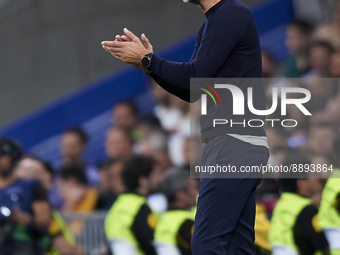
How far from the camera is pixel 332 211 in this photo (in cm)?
374

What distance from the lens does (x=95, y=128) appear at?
26.7ft

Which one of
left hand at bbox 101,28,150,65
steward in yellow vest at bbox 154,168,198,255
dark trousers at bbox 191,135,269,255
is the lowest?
steward in yellow vest at bbox 154,168,198,255

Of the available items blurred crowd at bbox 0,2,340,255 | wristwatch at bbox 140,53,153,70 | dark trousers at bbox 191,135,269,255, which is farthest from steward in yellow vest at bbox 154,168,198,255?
wristwatch at bbox 140,53,153,70

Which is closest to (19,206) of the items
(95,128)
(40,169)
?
(40,169)

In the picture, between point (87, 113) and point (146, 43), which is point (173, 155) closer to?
point (87, 113)

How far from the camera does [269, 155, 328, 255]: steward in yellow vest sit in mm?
3918

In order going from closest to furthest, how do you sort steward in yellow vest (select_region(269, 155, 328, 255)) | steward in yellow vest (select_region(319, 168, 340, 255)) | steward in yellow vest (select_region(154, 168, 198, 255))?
steward in yellow vest (select_region(319, 168, 340, 255)), steward in yellow vest (select_region(269, 155, 328, 255)), steward in yellow vest (select_region(154, 168, 198, 255))

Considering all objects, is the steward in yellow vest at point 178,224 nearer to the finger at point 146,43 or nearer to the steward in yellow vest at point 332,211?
the steward in yellow vest at point 332,211

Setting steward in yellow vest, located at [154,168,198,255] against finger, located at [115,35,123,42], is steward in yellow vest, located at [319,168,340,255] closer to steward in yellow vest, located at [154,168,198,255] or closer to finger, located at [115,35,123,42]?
steward in yellow vest, located at [154,168,198,255]

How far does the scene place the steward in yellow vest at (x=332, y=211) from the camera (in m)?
3.70

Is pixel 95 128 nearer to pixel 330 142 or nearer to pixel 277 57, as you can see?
pixel 277 57

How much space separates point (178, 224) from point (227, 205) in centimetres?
197

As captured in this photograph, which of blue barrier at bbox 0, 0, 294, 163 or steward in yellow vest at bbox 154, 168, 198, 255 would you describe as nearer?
steward in yellow vest at bbox 154, 168, 198, 255

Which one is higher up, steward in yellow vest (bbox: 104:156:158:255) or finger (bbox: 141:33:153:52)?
finger (bbox: 141:33:153:52)
